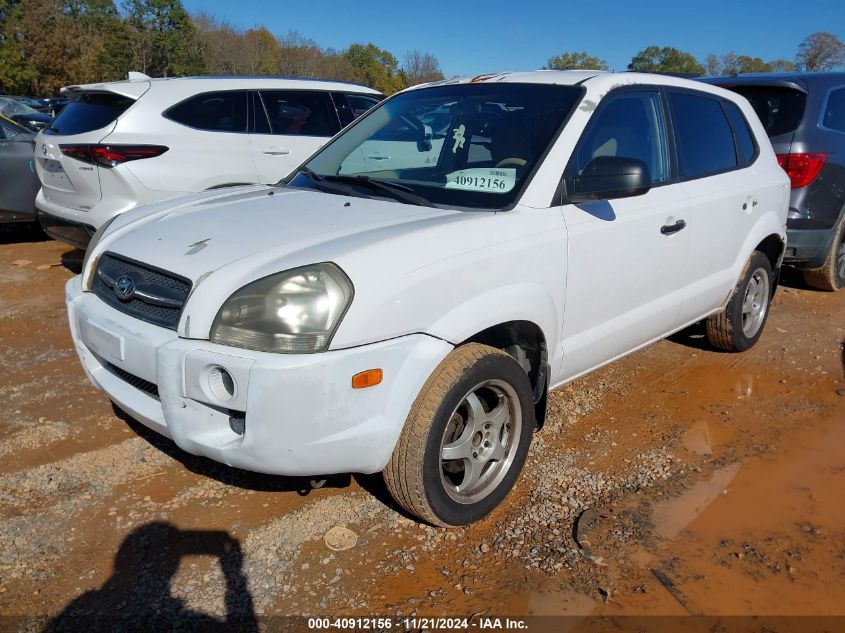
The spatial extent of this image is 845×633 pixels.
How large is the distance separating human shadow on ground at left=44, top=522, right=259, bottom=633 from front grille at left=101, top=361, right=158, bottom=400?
22.9 inches

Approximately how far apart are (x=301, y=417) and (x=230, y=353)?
314mm

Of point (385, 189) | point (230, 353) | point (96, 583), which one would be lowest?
point (96, 583)

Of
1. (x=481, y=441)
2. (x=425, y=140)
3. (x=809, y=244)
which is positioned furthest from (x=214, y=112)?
(x=809, y=244)

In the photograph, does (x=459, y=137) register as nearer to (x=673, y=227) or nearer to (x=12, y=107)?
(x=673, y=227)

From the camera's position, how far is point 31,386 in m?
4.00

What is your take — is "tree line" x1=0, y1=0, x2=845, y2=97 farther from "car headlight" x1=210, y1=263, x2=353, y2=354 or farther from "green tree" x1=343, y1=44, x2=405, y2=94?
"car headlight" x1=210, y1=263, x2=353, y2=354

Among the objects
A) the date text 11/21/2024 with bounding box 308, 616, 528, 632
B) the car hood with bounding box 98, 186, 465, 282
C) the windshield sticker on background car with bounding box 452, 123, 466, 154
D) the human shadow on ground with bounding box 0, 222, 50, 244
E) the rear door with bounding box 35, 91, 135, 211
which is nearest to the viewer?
the date text 11/21/2024 with bounding box 308, 616, 528, 632

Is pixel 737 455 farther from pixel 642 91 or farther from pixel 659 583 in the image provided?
pixel 642 91

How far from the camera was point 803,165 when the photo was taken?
545 cm

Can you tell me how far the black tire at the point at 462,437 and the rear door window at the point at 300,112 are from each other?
4.34 metres

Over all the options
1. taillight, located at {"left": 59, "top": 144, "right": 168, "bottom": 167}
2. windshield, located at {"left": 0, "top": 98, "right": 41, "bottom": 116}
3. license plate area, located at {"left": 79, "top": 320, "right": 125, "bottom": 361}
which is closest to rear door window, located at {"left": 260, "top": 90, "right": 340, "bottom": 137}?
taillight, located at {"left": 59, "top": 144, "right": 168, "bottom": 167}

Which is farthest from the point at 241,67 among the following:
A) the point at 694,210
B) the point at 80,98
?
the point at 694,210

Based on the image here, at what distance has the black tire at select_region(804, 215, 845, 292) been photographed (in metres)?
5.99

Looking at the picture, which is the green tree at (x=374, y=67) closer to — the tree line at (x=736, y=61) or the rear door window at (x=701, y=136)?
the tree line at (x=736, y=61)
